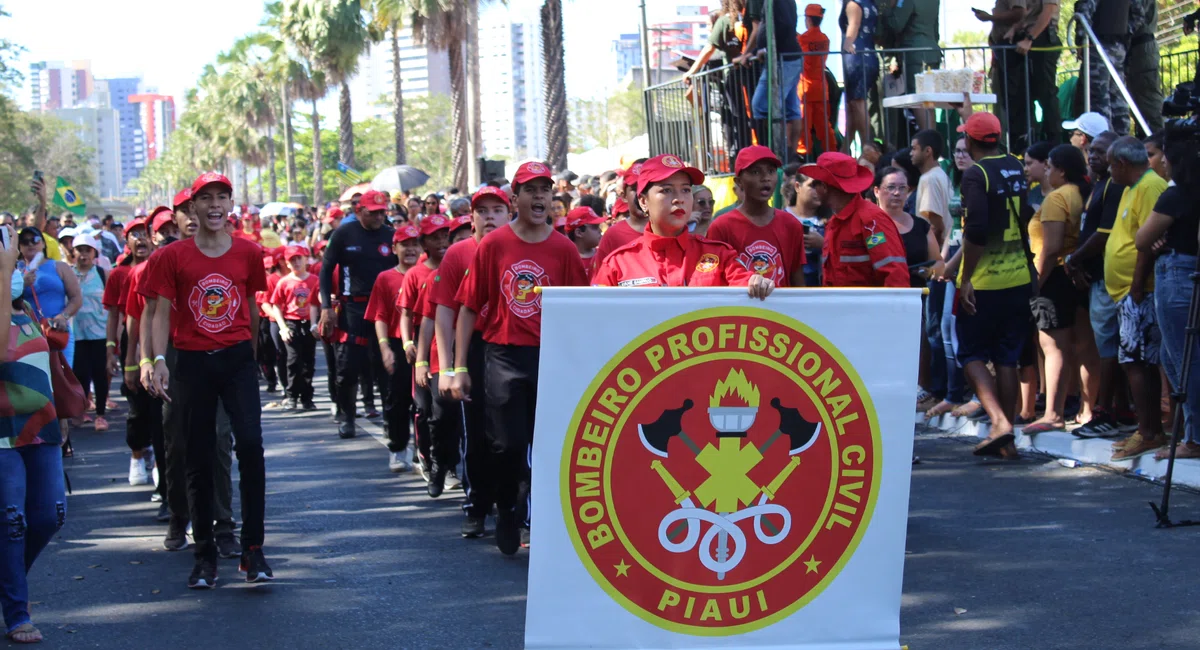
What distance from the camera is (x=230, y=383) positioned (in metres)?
6.99

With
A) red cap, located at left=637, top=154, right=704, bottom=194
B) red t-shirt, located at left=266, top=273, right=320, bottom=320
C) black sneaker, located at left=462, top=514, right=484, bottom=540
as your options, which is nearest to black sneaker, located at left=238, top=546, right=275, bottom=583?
black sneaker, located at left=462, top=514, right=484, bottom=540

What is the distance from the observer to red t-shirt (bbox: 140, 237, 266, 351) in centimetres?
698

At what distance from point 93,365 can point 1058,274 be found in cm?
973

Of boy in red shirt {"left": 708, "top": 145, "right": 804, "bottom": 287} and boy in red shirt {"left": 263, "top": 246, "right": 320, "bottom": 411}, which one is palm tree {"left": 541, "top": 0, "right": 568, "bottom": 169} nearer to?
boy in red shirt {"left": 263, "top": 246, "right": 320, "bottom": 411}

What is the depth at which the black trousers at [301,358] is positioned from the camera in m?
14.9

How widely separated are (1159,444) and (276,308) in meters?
9.55

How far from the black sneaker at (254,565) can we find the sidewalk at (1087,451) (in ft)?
17.1

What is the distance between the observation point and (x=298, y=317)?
15055 millimetres


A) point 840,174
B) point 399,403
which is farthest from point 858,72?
point 840,174

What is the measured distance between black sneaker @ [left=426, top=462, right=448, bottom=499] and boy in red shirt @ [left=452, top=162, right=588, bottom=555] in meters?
2.20

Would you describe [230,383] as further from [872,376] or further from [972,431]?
[972,431]

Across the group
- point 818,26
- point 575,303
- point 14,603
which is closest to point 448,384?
point 14,603

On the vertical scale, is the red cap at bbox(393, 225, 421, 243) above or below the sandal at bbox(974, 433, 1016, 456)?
above

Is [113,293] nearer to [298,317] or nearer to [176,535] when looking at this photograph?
[176,535]
